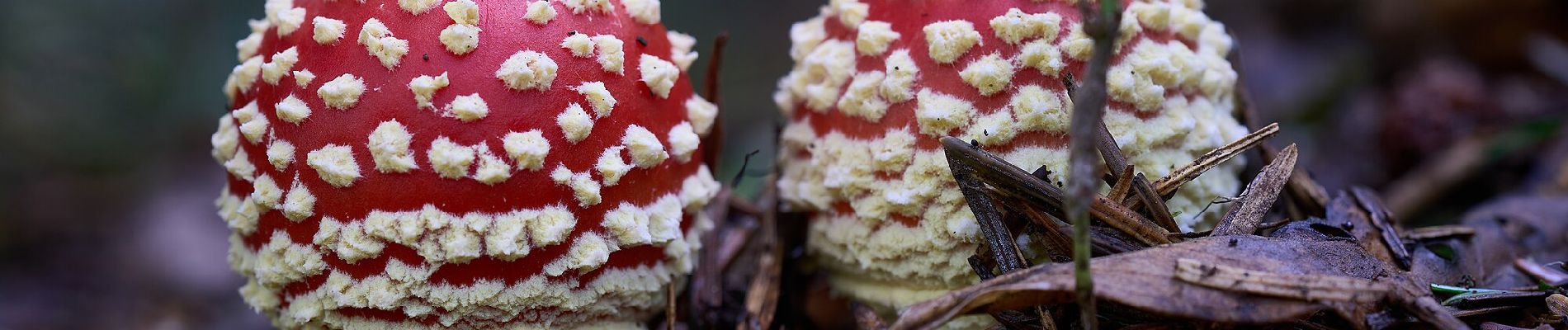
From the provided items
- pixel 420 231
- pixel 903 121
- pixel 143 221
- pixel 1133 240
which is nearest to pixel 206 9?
pixel 143 221

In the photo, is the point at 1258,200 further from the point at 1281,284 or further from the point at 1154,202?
the point at 1281,284

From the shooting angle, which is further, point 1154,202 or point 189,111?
point 189,111

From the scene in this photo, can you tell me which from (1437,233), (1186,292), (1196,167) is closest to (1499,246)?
(1437,233)

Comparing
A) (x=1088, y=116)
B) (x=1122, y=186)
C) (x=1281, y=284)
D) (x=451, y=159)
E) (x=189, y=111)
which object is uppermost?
(x=189, y=111)

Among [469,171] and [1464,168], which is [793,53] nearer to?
[469,171]

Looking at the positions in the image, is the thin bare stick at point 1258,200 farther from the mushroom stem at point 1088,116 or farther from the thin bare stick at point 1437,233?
the mushroom stem at point 1088,116

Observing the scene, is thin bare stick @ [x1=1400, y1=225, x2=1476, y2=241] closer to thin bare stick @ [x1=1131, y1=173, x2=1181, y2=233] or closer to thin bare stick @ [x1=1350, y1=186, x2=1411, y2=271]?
thin bare stick @ [x1=1350, y1=186, x2=1411, y2=271]
